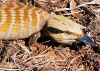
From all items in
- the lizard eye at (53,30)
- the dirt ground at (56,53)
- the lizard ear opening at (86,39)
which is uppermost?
the lizard eye at (53,30)

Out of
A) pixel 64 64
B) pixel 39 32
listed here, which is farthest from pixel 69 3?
pixel 64 64

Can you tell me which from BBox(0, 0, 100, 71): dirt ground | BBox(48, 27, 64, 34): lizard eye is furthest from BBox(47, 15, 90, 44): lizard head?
BBox(0, 0, 100, 71): dirt ground

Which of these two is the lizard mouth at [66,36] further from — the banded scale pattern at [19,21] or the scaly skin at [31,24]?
the banded scale pattern at [19,21]

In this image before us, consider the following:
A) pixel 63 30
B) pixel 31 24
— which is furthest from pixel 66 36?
pixel 31 24

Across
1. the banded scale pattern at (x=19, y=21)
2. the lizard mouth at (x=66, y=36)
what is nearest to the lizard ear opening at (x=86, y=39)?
the lizard mouth at (x=66, y=36)

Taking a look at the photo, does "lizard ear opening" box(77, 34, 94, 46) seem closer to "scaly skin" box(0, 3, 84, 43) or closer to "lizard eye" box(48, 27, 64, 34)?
"scaly skin" box(0, 3, 84, 43)

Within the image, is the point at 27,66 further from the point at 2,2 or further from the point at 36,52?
the point at 2,2

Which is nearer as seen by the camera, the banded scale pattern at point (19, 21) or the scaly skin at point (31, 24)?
the scaly skin at point (31, 24)
